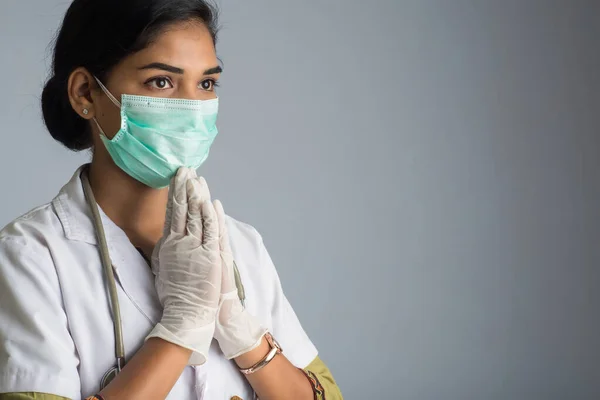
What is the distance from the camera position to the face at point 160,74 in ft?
5.56

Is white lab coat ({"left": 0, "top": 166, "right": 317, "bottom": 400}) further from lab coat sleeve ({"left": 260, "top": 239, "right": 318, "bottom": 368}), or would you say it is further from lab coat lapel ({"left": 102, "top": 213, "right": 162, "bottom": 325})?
lab coat sleeve ({"left": 260, "top": 239, "right": 318, "bottom": 368})

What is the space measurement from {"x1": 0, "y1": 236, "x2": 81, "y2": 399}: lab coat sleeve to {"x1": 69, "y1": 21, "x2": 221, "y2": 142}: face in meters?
0.32

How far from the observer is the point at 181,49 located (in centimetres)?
171

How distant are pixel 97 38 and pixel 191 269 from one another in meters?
0.52

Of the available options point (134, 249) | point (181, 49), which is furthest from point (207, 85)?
point (134, 249)

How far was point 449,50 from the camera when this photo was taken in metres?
3.60

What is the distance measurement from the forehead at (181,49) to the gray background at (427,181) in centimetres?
155

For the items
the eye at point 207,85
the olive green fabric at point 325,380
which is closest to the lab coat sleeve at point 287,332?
the olive green fabric at point 325,380

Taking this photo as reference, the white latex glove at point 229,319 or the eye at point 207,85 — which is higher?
the eye at point 207,85

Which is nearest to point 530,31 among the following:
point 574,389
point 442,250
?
point 442,250

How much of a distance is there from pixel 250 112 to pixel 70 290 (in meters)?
1.83

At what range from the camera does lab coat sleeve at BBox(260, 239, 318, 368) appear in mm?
1928

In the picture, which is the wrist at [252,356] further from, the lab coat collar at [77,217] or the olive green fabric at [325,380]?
the lab coat collar at [77,217]

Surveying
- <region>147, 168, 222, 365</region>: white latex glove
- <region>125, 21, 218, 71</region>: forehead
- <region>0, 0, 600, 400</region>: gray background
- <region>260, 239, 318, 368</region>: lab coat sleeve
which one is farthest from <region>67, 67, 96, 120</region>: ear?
<region>0, 0, 600, 400</region>: gray background
